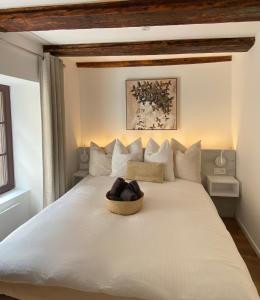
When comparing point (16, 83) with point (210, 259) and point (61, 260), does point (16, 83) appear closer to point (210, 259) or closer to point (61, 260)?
point (61, 260)

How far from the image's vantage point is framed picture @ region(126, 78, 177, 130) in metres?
4.00

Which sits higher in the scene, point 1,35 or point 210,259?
point 1,35

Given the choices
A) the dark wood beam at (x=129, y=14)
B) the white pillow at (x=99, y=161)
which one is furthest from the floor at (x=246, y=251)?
the dark wood beam at (x=129, y=14)

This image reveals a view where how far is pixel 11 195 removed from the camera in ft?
10.2

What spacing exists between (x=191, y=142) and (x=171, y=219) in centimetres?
201

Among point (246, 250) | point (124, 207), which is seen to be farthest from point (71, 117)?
point (246, 250)

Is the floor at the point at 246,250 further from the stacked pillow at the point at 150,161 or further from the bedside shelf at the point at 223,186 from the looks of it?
the stacked pillow at the point at 150,161

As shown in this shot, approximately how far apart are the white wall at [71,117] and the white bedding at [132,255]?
1.50m

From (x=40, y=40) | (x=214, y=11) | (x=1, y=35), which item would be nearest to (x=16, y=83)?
(x=40, y=40)

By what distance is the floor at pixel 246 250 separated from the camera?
255 centimetres

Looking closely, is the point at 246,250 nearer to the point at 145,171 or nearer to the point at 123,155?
the point at 145,171

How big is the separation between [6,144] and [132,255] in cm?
228

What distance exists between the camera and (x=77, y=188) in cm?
325

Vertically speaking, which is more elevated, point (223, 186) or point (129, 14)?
point (129, 14)
